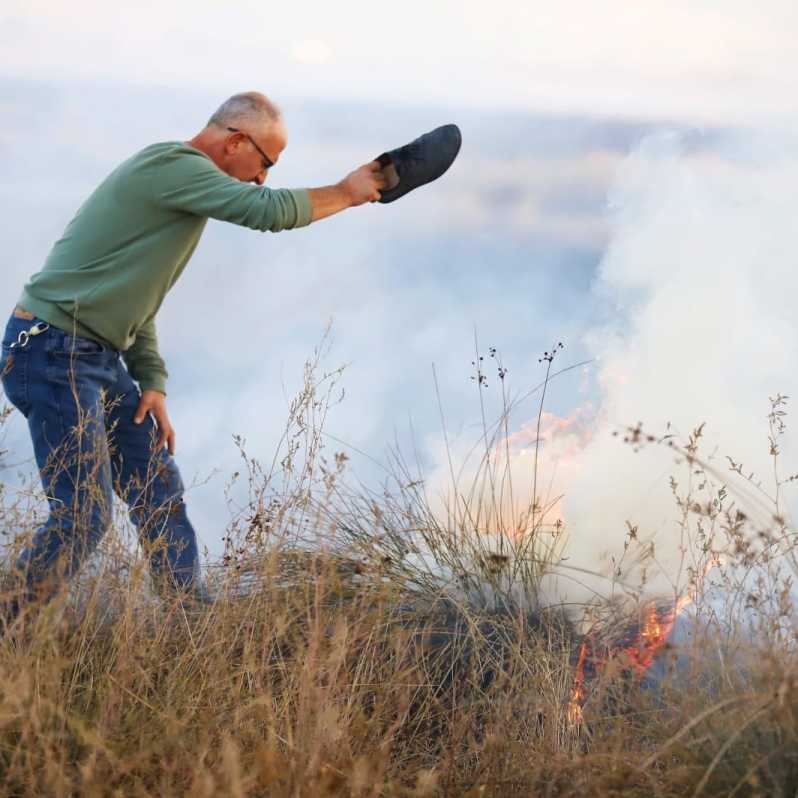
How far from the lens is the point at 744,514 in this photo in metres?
3.64

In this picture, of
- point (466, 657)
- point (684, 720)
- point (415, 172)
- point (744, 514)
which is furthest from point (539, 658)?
point (415, 172)

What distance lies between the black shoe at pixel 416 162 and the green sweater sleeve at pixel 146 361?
1.29 m

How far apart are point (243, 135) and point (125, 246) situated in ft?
2.13

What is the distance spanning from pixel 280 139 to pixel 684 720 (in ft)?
9.13

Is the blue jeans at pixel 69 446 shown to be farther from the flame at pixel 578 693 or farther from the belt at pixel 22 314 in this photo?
the flame at pixel 578 693

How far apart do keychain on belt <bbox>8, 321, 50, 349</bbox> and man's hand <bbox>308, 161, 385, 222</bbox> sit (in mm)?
1135

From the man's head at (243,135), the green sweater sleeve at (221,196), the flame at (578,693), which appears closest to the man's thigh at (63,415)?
the green sweater sleeve at (221,196)

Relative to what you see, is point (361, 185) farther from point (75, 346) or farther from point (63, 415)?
point (63, 415)

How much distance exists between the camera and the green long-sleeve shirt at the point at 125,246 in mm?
4297

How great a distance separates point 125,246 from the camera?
4469 mm

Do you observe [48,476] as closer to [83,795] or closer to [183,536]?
[183,536]

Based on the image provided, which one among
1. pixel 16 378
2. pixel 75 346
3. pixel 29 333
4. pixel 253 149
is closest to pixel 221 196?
pixel 253 149

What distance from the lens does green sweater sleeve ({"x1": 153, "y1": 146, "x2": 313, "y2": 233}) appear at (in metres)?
3.98

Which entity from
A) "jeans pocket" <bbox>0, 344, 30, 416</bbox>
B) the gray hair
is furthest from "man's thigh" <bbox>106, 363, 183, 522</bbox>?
the gray hair
